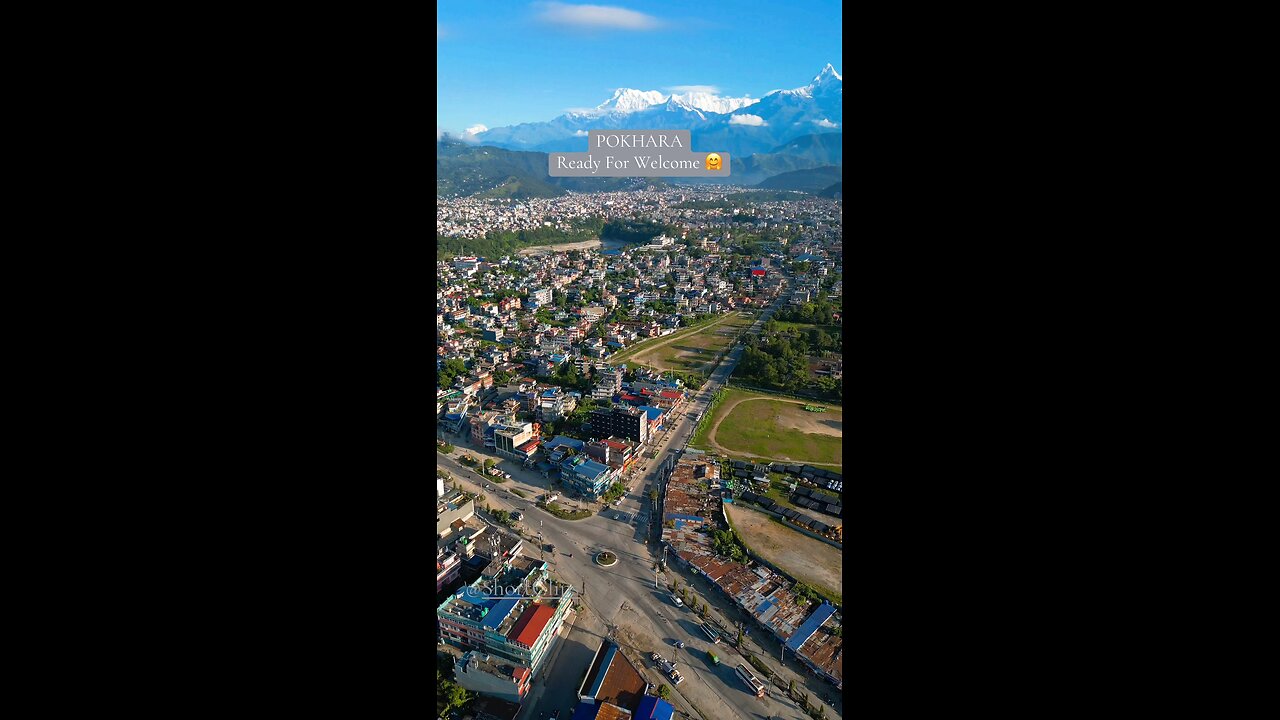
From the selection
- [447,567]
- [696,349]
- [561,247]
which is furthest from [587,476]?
[561,247]

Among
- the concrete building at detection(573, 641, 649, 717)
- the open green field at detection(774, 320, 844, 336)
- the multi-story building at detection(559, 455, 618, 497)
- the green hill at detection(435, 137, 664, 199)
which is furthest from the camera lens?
the green hill at detection(435, 137, 664, 199)

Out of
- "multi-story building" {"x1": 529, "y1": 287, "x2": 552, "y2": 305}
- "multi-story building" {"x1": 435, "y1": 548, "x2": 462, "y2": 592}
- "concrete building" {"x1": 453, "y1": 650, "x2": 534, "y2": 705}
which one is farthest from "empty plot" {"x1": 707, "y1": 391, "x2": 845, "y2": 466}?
"multi-story building" {"x1": 529, "y1": 287, "x2": 552, "y2": 305}

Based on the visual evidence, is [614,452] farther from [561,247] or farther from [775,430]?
[561,247]

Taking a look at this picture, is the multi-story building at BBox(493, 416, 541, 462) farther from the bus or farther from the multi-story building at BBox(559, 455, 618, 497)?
the bus

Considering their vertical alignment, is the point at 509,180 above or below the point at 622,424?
above

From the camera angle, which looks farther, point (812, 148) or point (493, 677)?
point (812, 148)

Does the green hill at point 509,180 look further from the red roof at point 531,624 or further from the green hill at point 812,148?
the red roof at point 531,624
